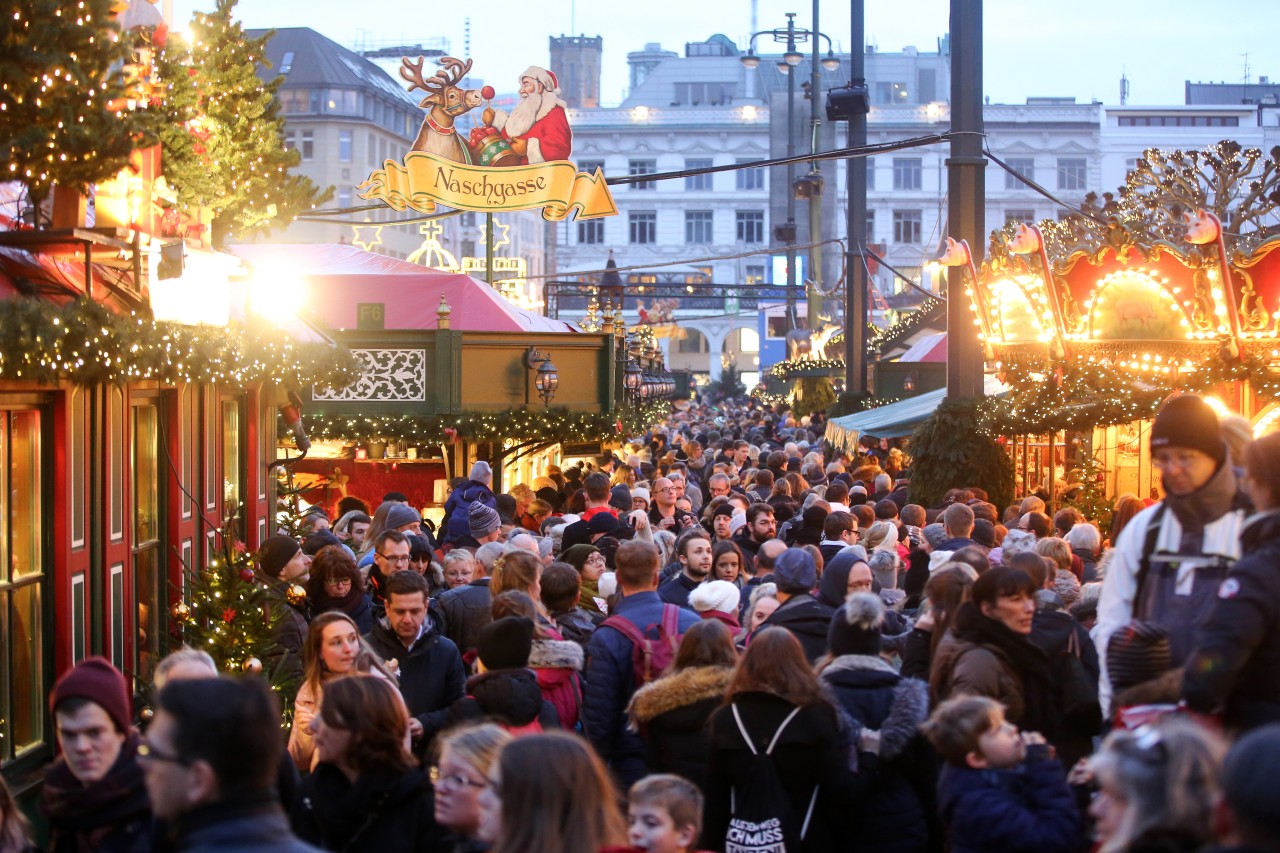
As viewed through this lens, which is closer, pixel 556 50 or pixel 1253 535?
pixel 1253 535

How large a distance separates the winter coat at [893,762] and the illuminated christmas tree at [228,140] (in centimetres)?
450

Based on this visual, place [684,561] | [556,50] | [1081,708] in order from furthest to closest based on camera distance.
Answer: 1. [556,50]
2. [684,561]
3. [1081,708]

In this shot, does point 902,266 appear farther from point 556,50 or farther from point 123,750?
point 123,750

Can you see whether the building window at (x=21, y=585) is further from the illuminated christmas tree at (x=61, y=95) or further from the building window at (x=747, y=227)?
the building window at (x=747, y=227)

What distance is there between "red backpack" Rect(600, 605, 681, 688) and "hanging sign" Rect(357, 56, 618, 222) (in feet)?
29.6

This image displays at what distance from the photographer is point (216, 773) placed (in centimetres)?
347

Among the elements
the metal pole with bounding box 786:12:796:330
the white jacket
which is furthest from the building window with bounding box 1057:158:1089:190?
the white jacket

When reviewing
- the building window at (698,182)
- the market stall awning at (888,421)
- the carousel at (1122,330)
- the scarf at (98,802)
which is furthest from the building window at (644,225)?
the scarf at (98,802)

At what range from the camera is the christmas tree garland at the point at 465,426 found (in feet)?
57.5

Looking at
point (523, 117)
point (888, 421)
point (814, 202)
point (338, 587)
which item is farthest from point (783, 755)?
point (814, 202)

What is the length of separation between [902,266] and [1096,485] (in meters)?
67.0

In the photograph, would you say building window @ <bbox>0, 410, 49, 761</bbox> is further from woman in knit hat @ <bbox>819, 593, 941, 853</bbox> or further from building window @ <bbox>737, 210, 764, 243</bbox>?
building window @ <bbox>737, 210, 764, 243</bbox>

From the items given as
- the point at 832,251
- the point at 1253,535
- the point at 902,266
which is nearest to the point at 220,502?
the point at 1253,535

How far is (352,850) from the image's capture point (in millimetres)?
4773
